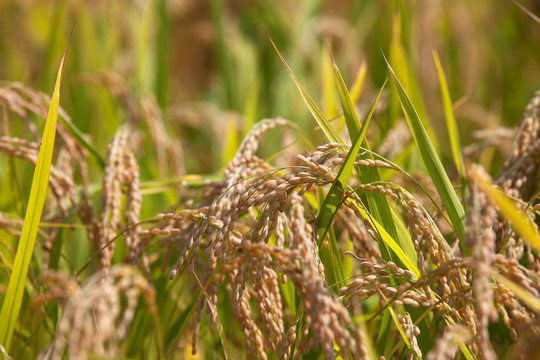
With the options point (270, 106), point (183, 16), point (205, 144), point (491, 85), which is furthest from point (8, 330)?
point (183, 16)

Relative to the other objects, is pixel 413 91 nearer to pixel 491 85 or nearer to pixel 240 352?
pixel 240 352

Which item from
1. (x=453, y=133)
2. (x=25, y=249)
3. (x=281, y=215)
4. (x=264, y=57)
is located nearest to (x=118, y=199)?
(x=25, y=249)

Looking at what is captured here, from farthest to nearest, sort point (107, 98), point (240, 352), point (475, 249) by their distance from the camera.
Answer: point (107, 98) → point (240, 352) → point (475, 249)

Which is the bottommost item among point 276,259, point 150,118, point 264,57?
point 276,259

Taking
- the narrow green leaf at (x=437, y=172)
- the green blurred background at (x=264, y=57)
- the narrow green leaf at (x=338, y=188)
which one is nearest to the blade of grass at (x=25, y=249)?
the narrow green leaf at (x=338, y=188)

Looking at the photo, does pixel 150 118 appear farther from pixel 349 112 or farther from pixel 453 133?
pixel 453 133

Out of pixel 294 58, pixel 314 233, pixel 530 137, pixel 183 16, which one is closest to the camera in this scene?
pixel 314 233

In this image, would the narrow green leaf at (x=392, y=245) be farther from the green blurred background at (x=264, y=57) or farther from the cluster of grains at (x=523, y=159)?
the green blurred background at (x=264, y=57)
